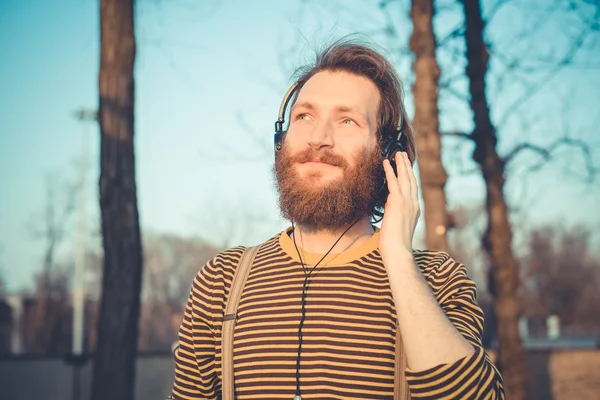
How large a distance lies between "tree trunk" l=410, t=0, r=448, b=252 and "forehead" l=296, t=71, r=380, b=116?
3.62 metres

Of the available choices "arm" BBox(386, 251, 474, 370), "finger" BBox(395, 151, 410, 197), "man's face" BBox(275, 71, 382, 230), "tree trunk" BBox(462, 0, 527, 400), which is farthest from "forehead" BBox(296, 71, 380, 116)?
"tree trunk" BBox(462, 0, 527, 400)

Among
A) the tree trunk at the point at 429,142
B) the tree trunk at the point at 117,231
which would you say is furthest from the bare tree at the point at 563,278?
the tree trunk at the point at 117,231

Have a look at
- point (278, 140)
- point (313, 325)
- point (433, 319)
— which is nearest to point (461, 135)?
point (278, 140)

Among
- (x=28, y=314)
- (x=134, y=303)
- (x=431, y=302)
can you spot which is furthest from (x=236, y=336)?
(x=28, y=314)

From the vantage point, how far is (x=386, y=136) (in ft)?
8.07

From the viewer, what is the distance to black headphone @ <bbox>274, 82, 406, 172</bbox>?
233 centimetres

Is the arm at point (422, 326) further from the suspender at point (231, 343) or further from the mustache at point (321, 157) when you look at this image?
the mustache at point (321, 157)

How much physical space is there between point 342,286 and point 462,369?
0.56m

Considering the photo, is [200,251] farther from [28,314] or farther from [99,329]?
[99,329]

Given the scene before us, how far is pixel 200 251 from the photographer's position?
1991 inches

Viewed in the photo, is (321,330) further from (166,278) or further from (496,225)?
(166,278)

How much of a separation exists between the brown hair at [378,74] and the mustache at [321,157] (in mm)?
263

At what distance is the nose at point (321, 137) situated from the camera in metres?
2.19

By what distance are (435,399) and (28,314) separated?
4127 cm
